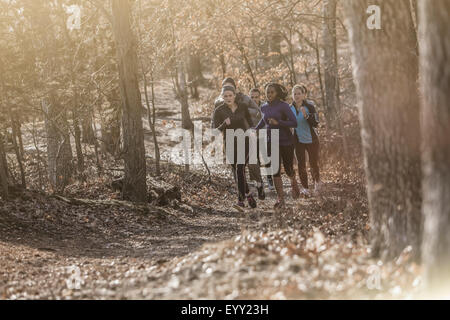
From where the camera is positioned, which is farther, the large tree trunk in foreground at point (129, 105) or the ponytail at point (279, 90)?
the large tree trunk in foreground at point (129, 105)

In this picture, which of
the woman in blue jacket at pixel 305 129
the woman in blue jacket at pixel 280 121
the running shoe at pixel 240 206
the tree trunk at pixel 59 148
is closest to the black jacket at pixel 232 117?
the woman in blue jacket at pixel 280 121

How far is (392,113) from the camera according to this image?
5.42 metres

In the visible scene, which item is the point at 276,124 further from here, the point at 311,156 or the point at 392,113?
the point at 392,113

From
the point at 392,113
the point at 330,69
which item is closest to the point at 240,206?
the point at 392,113

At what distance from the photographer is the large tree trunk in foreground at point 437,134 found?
397 centimetres

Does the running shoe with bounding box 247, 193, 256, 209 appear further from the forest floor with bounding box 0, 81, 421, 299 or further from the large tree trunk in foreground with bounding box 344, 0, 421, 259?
the large tree trunk in foreground with bounding box 344, 0, 421, 259

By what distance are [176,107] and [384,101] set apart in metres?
24.9

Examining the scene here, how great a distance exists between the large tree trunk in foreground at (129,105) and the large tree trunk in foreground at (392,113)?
25.5ft

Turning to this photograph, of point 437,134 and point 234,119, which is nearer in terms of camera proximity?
point 437,134

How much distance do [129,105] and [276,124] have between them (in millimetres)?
3706

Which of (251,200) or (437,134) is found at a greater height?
(437,134)

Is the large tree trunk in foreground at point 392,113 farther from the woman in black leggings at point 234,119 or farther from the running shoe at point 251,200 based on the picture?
the running shoe at point 251,200
